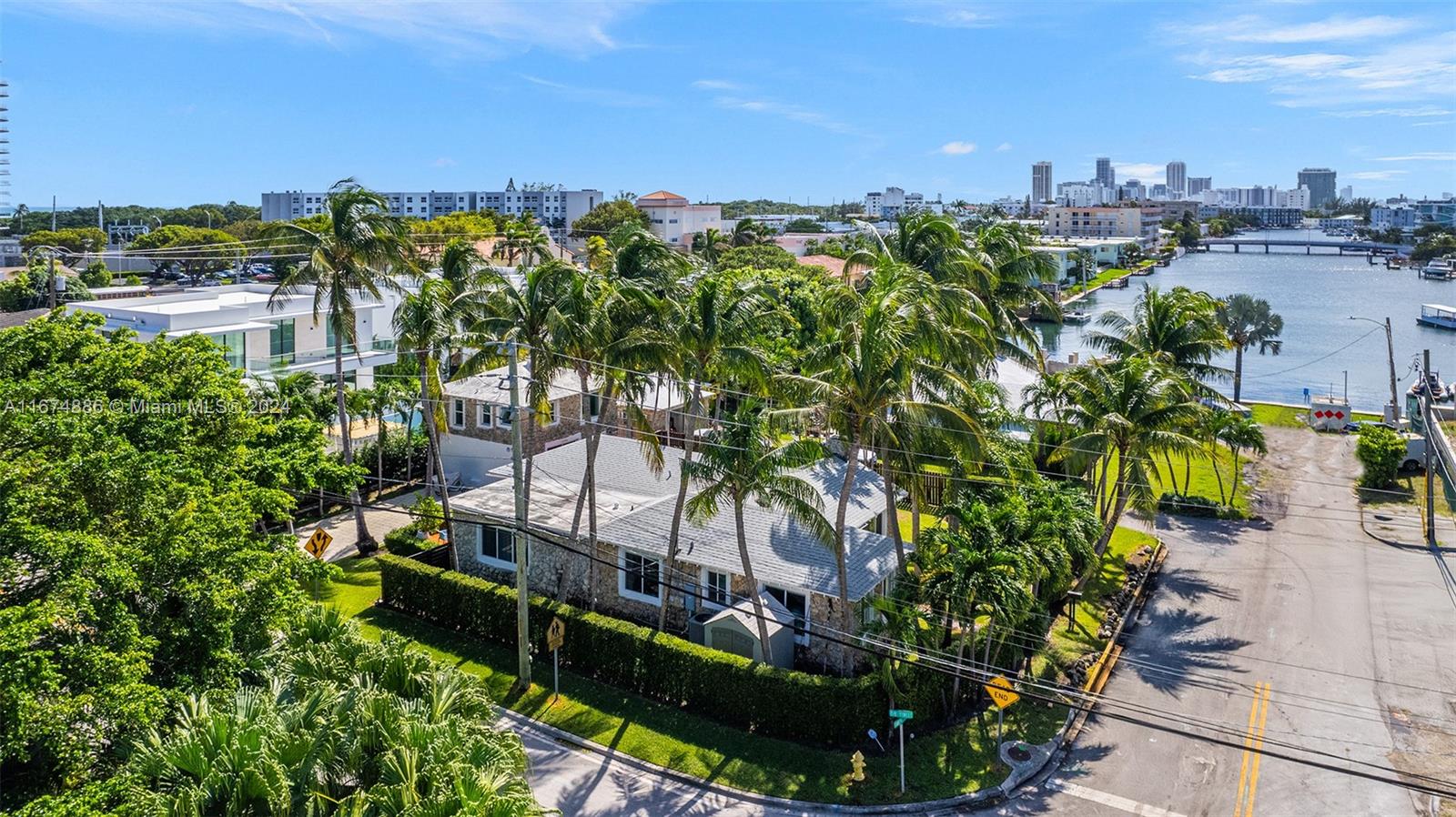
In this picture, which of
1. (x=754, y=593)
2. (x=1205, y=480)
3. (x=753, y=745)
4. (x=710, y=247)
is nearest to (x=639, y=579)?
(x=754, y=593)

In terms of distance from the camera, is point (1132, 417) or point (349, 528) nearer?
point (1132, 417)

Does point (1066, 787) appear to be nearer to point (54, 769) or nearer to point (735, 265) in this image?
point (54, 769)

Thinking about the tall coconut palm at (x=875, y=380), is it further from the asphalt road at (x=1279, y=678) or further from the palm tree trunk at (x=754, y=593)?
the asphalt road at (x=1279, y=678)

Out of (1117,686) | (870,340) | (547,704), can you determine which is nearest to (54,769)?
(547,704)

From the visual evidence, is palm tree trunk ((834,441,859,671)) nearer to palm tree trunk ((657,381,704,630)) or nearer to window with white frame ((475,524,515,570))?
palm tree trunk ((657,381,704,630))

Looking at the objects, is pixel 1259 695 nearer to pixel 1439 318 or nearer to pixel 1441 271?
pixel 1439 318

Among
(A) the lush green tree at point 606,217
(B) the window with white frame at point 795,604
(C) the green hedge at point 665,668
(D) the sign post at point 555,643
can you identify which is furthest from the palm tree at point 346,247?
(A) the lush green tree at point 606,217

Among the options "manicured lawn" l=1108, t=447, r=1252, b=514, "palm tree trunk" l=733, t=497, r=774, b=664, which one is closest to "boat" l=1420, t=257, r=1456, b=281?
"manicured lawn" l=1108, t=447, r=1252, b=514
